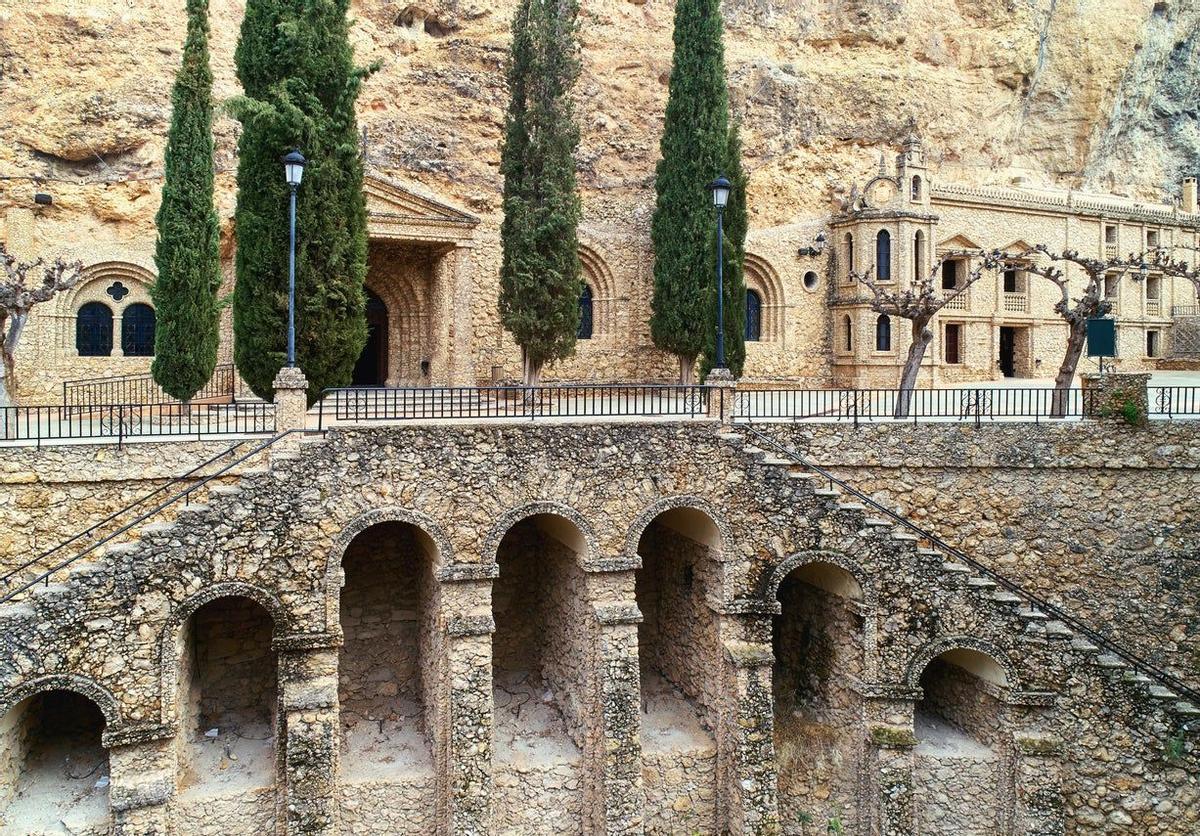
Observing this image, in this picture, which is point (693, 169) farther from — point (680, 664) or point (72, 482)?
point (72, 482)

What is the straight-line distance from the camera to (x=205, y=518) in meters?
11.3

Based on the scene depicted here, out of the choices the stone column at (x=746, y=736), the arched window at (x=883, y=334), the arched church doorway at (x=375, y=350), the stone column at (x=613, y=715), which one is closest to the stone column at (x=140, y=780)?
the stone column at (x=613, y=715)

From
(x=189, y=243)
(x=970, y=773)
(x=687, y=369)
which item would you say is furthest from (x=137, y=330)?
(x=970, y=773)

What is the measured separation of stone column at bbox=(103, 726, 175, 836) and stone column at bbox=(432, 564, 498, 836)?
3595mm

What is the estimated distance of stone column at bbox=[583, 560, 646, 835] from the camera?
12539 millimetres

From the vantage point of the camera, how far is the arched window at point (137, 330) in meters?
22.2

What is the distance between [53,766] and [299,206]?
10.1 m

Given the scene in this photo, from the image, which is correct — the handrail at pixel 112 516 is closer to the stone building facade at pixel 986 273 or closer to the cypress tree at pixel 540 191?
the cypress tree at pixel 540 191

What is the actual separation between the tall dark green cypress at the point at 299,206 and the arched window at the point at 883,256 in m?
18.1

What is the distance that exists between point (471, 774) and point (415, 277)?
1605cm

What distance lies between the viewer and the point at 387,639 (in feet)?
48.3

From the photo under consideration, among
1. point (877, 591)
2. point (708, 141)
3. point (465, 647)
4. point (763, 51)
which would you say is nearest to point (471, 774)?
point (465, 647)

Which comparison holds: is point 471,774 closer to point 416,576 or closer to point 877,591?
point 416,576

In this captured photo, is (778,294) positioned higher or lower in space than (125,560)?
higher
